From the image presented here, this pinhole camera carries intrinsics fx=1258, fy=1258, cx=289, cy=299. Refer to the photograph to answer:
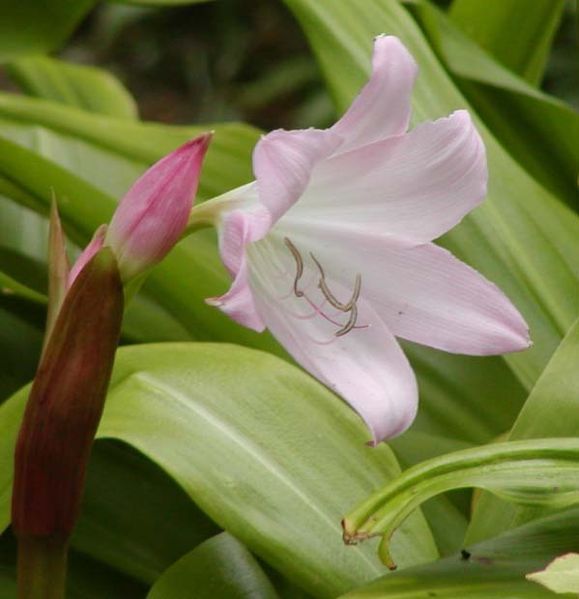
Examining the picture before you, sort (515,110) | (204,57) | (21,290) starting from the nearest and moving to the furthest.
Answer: (21,290)
(515,110)
(204,57)

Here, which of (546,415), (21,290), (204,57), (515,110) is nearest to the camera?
(546,415)

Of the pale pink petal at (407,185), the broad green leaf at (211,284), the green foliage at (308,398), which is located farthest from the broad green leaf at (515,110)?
the pale pink petal at (407,185)

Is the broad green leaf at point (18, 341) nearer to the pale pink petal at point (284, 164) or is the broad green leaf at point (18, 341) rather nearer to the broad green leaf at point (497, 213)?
the broad green leaf at point (497, 213)

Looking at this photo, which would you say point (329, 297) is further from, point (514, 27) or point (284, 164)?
point (514, 27)

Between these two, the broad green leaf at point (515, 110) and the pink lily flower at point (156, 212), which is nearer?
the pink lily flower at point (156, 212)

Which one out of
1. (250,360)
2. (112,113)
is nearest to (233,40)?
(112,113)

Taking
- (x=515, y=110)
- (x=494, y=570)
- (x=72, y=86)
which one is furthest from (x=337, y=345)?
(x=72, y=86)

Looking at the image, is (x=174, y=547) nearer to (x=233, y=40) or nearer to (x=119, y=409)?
(x=119, y=409)
